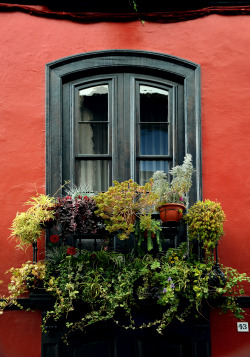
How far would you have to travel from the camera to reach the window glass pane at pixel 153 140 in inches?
307

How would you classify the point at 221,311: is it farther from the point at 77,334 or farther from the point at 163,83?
the point at 163,83

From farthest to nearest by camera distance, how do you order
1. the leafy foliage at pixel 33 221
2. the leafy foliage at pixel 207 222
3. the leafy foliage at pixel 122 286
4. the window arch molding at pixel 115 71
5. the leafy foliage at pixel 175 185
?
1. the window arch molding at pixel 115 71
2. the leafy foliage at pixel 175 185
3. the leafy foliage at pixel 33 221
4. the leafy foliage at pixel 207 222
5. the leafy foliage at pixel 122 286

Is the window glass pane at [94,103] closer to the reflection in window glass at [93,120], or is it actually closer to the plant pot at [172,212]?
the reflection in window glass at [93,120]

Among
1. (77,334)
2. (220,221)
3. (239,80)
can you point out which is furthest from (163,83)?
(77,334)

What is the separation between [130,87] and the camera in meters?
7.87

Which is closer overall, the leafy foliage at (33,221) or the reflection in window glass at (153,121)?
the leafy foliage at (33,221)

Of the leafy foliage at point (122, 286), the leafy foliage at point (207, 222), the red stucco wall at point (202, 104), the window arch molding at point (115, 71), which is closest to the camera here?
the leafy foliage at point (122, 286)

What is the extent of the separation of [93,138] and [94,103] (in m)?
0.46

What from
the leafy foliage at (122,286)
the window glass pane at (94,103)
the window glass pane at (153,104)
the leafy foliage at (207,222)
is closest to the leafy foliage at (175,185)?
the leafy foliage at (207,222)

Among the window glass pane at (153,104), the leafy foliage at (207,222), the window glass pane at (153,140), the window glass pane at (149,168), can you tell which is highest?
the window glass pane at (153,104)

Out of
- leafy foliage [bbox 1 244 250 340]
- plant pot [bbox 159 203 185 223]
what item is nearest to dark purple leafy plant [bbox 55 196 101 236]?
leafy foliage [bbox 1 244 250 340]

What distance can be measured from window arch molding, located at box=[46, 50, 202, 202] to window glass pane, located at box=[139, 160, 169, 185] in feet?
0.53

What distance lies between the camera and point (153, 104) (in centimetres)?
792

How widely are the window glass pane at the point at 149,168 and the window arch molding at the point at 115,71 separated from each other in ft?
0.53
